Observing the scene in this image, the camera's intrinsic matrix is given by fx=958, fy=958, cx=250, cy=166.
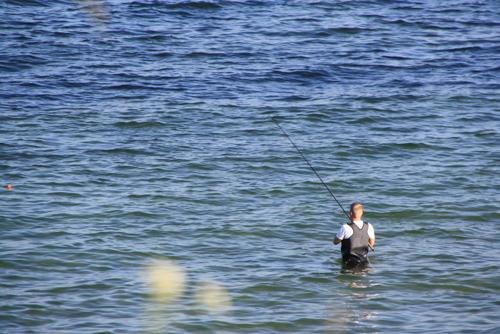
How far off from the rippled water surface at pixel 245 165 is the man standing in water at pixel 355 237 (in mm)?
355

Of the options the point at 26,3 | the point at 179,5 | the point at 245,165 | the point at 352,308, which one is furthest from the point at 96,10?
the point at 352,308

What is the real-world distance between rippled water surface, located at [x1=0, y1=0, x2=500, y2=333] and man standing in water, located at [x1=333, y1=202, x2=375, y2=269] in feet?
1.16

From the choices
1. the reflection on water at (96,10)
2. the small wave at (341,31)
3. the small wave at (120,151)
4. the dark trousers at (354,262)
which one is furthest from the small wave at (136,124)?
the reflection on water at (96,10)

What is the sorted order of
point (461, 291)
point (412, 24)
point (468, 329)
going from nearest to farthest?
point (468, 329)
point (461, 291)
point (412, 24)

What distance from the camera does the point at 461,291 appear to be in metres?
12.7

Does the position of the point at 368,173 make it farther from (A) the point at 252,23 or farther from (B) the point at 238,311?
(A) the point at 252,23

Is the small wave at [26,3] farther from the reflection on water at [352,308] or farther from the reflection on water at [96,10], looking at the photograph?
the reflection on water at [352,308]

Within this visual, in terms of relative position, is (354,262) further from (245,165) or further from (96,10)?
(96,10)

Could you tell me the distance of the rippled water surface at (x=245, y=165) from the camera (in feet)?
40.3

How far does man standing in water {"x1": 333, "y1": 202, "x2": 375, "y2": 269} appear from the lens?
42.1ft

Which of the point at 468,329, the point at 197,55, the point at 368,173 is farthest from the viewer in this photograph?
the point at 197,55

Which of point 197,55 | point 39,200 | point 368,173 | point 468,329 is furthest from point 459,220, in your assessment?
point 197,55

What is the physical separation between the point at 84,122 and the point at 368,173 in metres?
6.78

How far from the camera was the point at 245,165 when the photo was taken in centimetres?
1859
